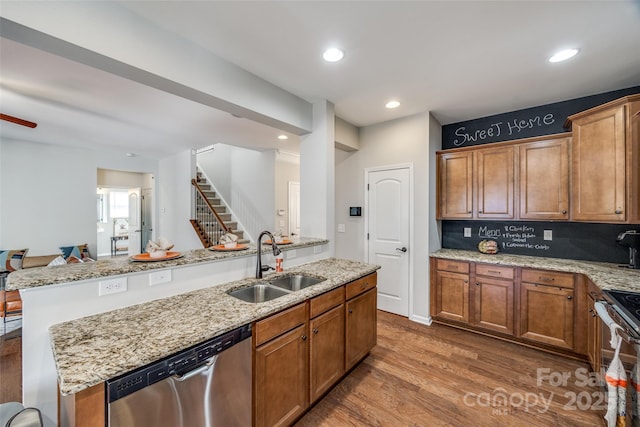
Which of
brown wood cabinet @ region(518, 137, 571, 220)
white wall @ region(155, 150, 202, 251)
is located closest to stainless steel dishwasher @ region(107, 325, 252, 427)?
brown wood cabinet @ region(518, 137, 571, 220)

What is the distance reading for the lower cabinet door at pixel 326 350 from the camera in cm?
188

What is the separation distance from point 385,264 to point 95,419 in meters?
3.30

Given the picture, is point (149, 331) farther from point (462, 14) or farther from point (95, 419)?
point (462, 14)

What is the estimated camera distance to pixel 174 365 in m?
1.16

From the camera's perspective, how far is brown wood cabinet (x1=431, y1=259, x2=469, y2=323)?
3168mm

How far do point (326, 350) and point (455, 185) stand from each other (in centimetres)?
268

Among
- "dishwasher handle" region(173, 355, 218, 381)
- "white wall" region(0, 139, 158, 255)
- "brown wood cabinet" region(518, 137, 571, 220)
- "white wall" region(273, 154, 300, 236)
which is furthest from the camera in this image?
"white wall" region(273, 154, 300, 236)

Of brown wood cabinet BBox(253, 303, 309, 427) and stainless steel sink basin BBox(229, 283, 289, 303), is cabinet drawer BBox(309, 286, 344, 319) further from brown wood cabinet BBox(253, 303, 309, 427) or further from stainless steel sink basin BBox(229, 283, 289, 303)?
stainless steel sink basin BBox(229, 283, 289, 303)

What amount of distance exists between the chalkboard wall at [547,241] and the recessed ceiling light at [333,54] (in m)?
2.77

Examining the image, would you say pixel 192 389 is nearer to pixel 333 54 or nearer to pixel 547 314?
pixel 333 54

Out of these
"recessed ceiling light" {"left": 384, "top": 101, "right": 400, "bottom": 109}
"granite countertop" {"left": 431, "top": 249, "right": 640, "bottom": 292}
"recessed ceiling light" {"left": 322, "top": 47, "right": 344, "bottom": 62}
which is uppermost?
"recessed ceiling light" {"left": 384, "top": 101, "right": 400, "bottom": 109}

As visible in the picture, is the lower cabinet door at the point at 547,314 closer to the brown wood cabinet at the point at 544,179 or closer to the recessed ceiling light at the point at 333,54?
the brown wood cabinet at the point at 544,179

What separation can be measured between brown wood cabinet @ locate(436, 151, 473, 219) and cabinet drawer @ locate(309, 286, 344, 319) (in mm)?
2130

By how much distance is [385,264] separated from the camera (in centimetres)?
375
